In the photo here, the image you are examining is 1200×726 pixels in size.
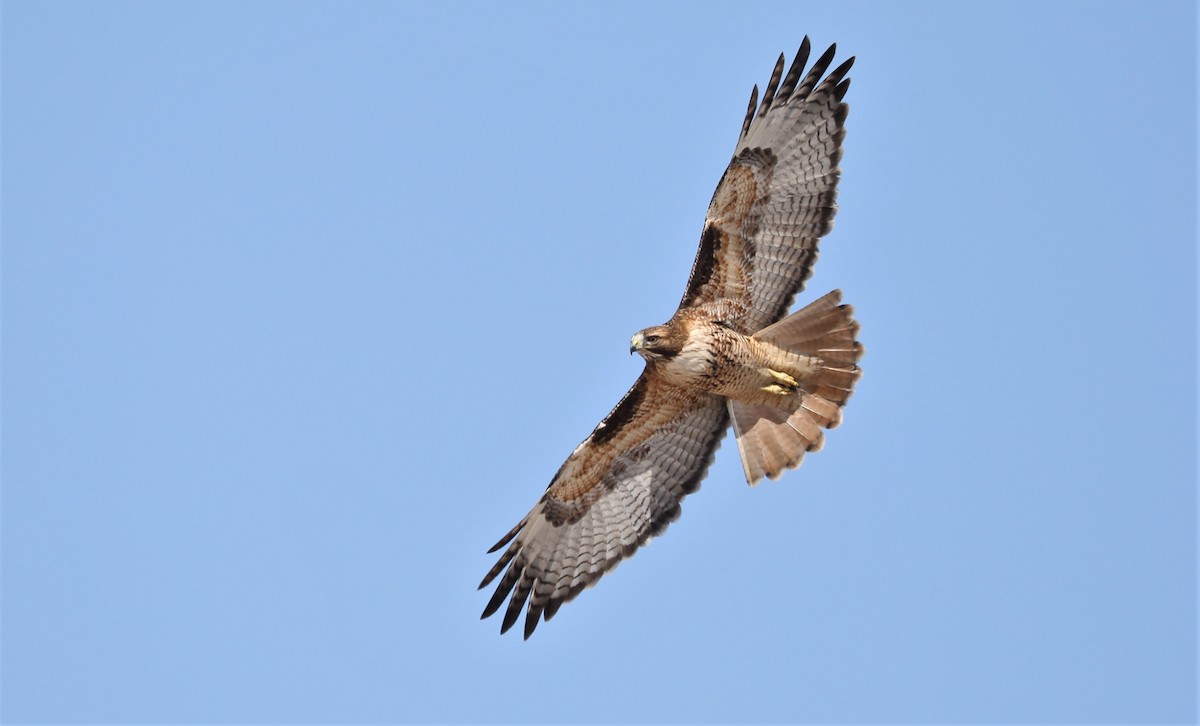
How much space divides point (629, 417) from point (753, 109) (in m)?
2.50

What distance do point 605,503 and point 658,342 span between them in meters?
1.70

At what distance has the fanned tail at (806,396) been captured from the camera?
11.3 meters

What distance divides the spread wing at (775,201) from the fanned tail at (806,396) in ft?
1.01

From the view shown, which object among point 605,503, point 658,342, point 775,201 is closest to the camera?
point 658,342

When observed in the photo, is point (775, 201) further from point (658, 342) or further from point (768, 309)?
point (658, 342)

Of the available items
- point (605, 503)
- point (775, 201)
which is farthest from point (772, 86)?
point (605, 503)

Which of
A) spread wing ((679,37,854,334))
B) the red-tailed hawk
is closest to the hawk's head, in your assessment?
the red-tailed hawk

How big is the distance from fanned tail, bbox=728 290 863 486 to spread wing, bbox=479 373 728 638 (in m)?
0.44

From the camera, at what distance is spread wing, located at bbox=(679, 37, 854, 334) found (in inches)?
451

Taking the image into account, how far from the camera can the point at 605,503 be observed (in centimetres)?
1231

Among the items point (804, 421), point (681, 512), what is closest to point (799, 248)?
point (804, 421)

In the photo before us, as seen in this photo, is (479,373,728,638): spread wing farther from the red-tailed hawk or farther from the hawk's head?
the hawk's head

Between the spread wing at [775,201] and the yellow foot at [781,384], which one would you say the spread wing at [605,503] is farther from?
the spread wing at [775,201]

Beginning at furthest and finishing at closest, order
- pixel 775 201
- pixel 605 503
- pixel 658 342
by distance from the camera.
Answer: pixel 605 503 → pixel 775 201 → pixel 658 342
